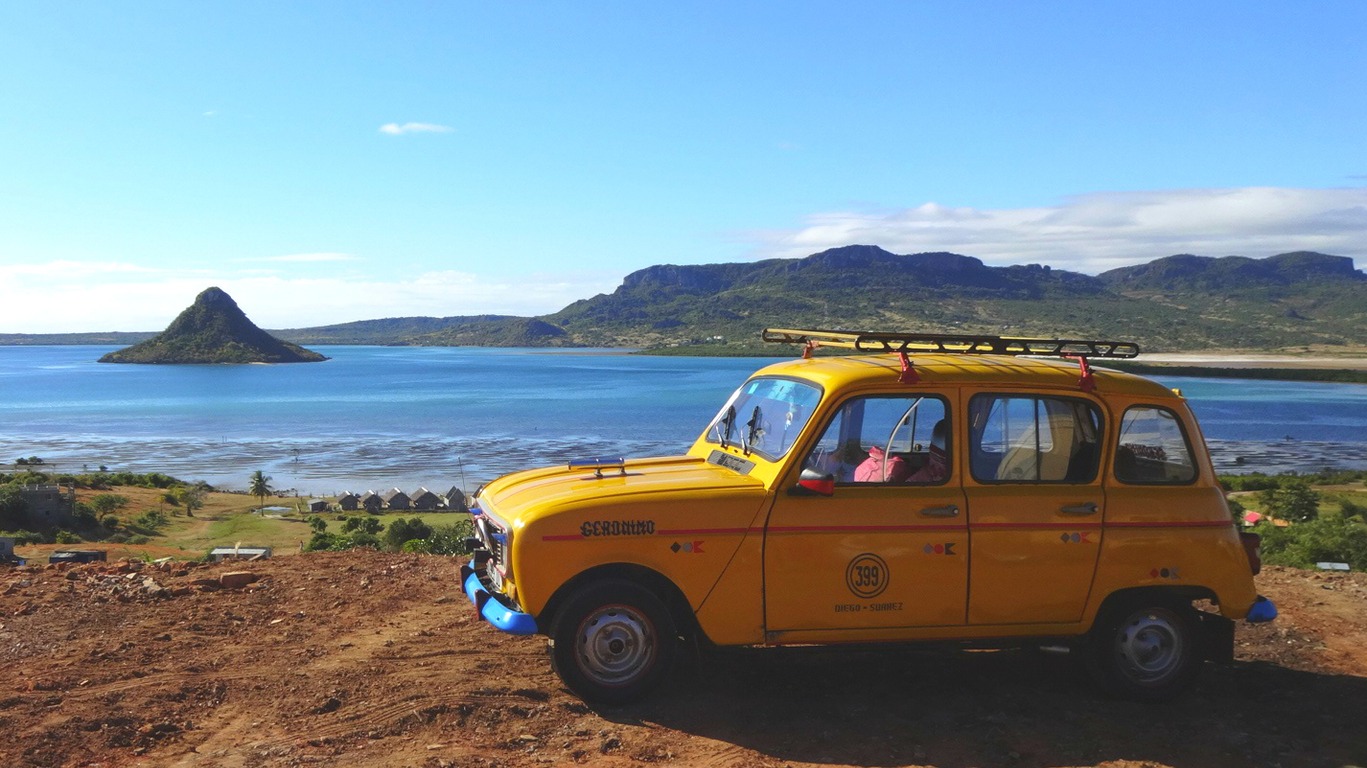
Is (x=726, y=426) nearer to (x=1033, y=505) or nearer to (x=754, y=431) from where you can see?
(x=754, y=431)

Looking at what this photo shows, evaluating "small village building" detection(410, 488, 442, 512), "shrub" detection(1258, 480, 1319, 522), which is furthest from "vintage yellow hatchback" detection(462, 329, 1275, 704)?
"small village building" detection(410, 488, 442, 512)

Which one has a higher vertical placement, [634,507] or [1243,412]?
[634,507]

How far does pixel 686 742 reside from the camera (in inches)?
216

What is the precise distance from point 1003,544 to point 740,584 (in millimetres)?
1564

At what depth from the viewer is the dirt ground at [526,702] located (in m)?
5.37

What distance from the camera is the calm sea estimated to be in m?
65.4

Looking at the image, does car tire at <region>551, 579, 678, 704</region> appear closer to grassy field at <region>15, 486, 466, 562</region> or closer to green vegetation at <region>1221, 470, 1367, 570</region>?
green vegetation at <region>1221, 470, 1367, 570</region>

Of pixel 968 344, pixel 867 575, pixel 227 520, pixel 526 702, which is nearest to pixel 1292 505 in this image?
pixel 968 344

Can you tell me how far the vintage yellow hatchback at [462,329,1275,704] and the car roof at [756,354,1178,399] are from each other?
0.01 meters

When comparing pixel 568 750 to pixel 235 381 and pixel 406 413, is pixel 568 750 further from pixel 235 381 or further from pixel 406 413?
pixel 235 381

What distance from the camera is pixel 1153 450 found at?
21.3ft

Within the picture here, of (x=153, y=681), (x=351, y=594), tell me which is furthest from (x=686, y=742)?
(x=351, y=594)

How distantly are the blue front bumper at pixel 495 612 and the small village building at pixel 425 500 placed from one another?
40.5 m

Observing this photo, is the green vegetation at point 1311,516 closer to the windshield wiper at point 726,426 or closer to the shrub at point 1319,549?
the shrub at point 1319,549
